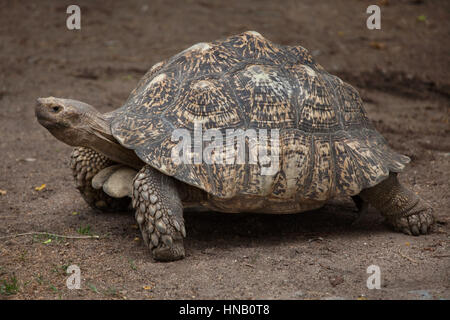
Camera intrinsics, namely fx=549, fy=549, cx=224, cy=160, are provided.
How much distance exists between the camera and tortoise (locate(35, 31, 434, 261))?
3.93m

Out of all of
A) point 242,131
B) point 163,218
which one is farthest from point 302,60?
point 163,218

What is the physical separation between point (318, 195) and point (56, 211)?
242 cm

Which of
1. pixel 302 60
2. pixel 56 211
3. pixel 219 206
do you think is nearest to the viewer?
pixel 219 206

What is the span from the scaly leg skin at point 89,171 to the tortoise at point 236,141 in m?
0.25

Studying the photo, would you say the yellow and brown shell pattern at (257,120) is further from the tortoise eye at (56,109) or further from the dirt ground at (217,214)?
the dirt ground at (217,214)

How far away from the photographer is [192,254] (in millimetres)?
4098

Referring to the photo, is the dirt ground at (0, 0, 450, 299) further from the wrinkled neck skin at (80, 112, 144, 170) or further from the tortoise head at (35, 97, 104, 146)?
the tortoise head at (35, 97, 104, 146)

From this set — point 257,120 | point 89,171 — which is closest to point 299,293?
point 257,120

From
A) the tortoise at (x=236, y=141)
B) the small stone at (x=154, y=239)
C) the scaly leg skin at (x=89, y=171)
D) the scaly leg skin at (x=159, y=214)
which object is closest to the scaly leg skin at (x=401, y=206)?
the tortoise at (x=236, y=141)

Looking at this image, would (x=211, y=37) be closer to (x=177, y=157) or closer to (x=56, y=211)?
(x=56, y=211)

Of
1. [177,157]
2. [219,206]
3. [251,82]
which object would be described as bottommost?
[219,206]

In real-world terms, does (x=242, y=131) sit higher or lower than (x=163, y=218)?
higher

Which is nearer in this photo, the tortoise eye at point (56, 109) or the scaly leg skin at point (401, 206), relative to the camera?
the tortoise eye at point (56, 109)

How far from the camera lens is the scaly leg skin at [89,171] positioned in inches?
190
